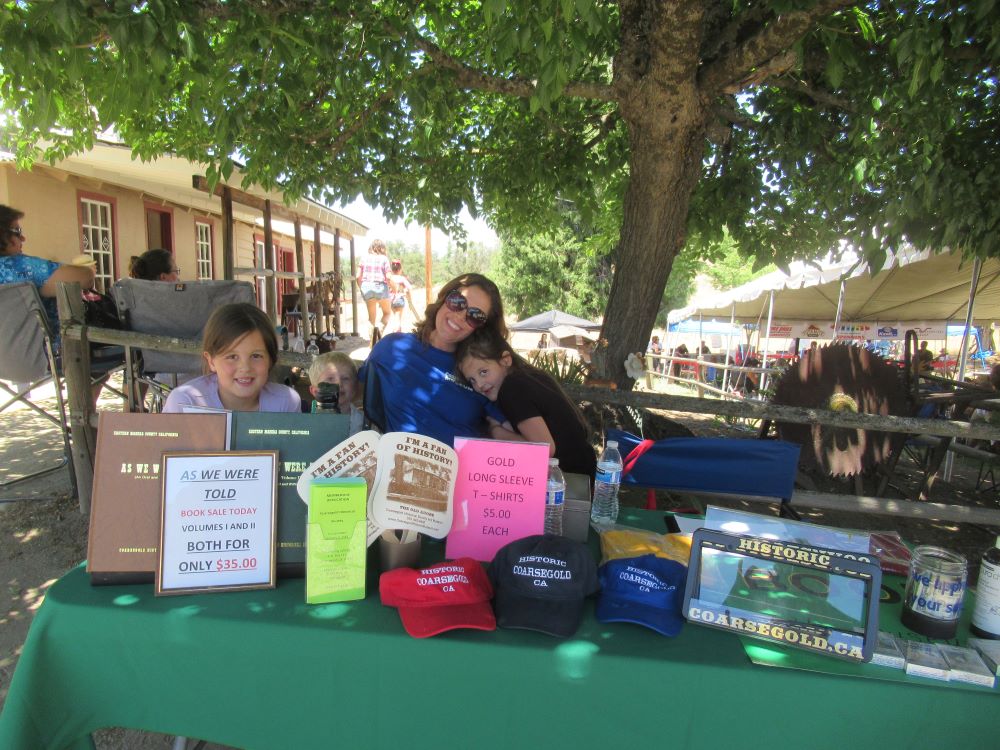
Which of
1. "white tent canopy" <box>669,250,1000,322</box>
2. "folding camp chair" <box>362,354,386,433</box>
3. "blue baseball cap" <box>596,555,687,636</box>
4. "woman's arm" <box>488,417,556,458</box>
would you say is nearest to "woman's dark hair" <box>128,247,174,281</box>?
"folding camp chair" <box>362,354,386,433</box>

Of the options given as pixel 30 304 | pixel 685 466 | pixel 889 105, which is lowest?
pixel 685 466

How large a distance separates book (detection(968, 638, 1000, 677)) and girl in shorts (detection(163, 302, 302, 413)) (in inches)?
97.2

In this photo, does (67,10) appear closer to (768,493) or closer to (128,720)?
(128,720)

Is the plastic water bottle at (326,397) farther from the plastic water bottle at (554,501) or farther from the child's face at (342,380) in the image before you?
the plastic water bottle at (554,501)

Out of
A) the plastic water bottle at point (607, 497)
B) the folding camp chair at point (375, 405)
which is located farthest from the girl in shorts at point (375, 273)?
the plastic water bottle at point (607, 497)

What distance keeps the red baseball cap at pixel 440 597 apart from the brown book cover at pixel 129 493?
0.63 metres

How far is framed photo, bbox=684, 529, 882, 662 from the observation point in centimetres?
134

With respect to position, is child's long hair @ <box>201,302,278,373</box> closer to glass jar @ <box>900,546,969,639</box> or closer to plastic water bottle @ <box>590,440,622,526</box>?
plastic water bottle @ <box>590,440,622,526</box>

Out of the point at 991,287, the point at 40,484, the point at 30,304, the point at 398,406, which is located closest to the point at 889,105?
the point at 398,406

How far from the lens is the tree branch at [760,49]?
9.93 ft

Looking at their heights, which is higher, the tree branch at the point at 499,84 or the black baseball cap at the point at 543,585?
the tree branch at the point at 499,84

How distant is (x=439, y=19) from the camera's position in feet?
10.7

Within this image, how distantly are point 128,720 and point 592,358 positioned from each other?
4036 mm

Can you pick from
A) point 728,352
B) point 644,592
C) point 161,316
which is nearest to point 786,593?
point 644,592
